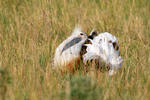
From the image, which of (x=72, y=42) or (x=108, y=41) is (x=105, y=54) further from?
(x=72, y=42)

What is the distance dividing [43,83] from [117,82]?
2.38 feet

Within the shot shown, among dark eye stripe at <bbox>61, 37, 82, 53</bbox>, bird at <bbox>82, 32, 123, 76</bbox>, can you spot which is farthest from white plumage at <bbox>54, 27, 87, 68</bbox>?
bird at <bbox>82, 32, 123, 76</bbox>

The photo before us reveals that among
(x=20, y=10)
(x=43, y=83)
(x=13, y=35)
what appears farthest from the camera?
(x=20, y=10)

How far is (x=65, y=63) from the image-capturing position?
373 cm

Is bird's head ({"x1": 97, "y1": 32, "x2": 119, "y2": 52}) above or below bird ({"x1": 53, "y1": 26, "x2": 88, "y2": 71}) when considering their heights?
above

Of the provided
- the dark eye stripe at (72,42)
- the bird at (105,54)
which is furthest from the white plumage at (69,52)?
the bird at (105,54)

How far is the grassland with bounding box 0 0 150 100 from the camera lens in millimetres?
2977

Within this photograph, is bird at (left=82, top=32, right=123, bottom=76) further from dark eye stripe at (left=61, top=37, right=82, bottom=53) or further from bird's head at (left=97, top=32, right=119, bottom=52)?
dark eye stripe at (left=61, top=37, right=82, bottom=53)

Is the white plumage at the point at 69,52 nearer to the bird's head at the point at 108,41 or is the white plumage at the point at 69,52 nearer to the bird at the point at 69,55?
the bird at the point at 69,55

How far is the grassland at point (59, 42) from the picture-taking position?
117 inches

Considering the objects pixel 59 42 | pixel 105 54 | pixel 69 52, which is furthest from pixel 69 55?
pixel 59 42

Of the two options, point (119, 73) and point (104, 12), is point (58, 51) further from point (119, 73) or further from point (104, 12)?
point (104, 12)

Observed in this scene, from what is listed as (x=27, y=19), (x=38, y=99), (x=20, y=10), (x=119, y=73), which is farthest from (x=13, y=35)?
(x=38, y=99)

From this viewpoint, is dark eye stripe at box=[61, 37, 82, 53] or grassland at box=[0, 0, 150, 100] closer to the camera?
grassland at box=[0, 0, 150, 100]
